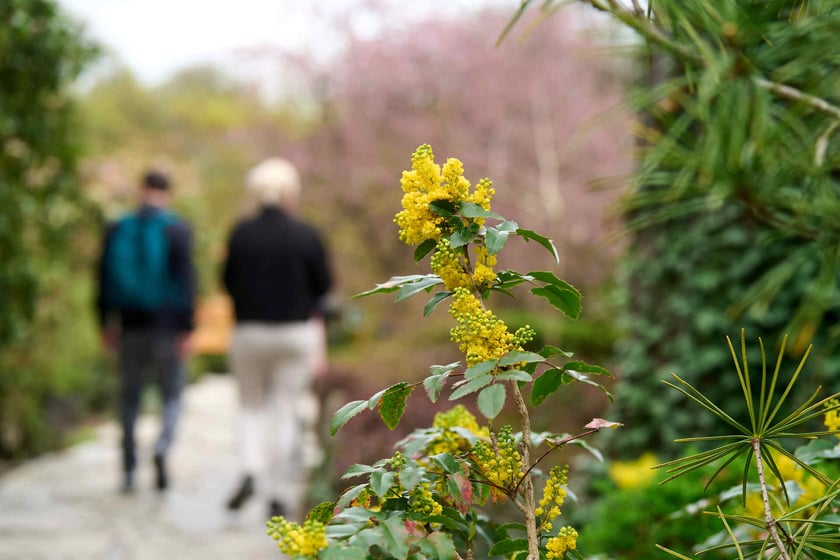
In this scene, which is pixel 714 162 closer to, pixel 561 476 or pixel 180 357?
pixel 561 476

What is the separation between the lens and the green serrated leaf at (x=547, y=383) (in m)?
1.18

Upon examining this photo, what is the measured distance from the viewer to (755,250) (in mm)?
3824

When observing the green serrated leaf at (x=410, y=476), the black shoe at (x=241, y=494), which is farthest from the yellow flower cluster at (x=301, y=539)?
the black shoe at (x=241, y=494)

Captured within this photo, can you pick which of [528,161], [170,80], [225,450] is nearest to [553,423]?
[225,450]

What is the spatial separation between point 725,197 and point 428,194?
702mm

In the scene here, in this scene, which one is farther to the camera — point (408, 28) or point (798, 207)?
point (408, 28)

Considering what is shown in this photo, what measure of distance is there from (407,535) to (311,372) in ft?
13.6

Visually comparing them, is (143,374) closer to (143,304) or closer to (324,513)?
(143,304)

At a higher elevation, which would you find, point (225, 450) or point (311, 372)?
point (311, 372)

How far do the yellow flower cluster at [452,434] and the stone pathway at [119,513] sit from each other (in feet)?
9.62

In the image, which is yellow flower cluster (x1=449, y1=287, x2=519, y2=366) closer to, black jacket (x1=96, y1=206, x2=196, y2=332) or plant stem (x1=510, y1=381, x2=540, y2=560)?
plant stem (x1=510, y1=381, x2=540, y2=560)

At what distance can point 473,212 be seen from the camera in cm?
113

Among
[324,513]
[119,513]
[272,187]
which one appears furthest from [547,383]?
[119,513]

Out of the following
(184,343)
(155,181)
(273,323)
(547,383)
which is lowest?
(184,343)
